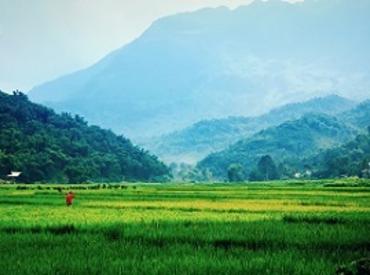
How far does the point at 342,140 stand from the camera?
165500 millimetres

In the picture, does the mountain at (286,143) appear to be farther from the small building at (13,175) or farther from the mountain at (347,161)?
the small building at (13,175)

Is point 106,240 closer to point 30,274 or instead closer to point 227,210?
point 30,274

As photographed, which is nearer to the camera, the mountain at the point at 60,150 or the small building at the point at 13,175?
the small building at the point at 13,175

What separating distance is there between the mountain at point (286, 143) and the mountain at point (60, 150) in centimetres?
4343

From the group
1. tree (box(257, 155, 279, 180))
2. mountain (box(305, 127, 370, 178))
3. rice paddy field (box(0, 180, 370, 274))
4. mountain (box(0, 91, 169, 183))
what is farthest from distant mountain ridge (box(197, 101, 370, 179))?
rice paddy field (box(0, 180, 370, 274))

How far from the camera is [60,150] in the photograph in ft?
246

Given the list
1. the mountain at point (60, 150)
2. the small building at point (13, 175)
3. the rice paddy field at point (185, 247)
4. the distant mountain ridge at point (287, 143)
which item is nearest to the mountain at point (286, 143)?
the distant mountain ridge at point (287, 143)

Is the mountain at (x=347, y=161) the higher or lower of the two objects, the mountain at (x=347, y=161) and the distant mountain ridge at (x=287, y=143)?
the lower

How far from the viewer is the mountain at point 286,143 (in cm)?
14388

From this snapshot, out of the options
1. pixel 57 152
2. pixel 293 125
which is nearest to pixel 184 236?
pixel 57 152

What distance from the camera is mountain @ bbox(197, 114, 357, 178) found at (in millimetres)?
143875

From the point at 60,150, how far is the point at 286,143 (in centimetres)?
9297

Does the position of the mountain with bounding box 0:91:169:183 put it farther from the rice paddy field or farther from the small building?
the rice paddy field

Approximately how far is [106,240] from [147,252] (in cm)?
213
